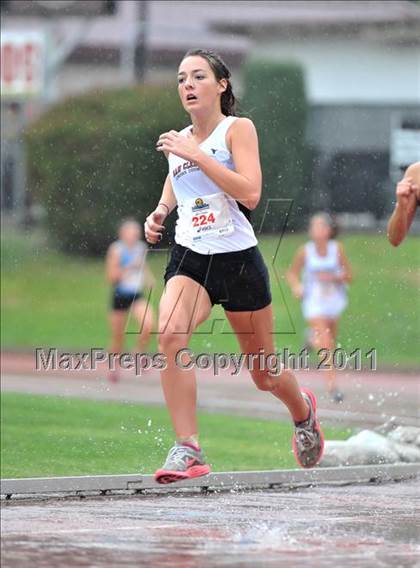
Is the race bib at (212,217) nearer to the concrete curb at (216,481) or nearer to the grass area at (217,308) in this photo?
the concrete curb at (216,481)

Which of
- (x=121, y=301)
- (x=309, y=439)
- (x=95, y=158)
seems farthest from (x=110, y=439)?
(x=95, y=158)

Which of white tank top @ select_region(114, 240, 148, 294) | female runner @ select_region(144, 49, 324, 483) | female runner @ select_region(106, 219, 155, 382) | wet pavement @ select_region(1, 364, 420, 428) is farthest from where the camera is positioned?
female runner @ select_region(106, 219, 155, 382)

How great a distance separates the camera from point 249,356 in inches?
328

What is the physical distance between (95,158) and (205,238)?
671 inches

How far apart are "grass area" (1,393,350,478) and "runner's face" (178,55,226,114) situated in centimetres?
310

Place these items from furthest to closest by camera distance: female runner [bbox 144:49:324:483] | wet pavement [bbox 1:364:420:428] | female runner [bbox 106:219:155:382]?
female runner [bbox 106:219:155:382], wet pavement [bbox 1:364:420:428], female runner [bbox 144:49:324:483]

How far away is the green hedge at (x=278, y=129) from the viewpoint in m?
14.8

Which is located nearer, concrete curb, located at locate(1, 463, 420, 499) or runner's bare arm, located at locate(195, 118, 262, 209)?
runner's bare arm, located at locate(195, 118, 262, 209)

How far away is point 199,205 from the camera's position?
8031mm

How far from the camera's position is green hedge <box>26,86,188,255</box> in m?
17.9

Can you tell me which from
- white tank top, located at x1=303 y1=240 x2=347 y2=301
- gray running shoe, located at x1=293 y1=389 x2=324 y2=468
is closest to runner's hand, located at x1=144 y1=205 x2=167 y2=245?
gray running shoe, located at x1=293 y1=389 x2=324 y2=468

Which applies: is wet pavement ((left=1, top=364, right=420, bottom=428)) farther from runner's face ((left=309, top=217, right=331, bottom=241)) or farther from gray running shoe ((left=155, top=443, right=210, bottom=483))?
gray running shoe ((left=155, top=443, right=210, bottom=483))

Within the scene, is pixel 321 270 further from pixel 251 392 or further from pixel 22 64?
pixel 22 64

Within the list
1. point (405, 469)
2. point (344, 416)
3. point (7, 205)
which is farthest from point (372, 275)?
point (405, 469)
